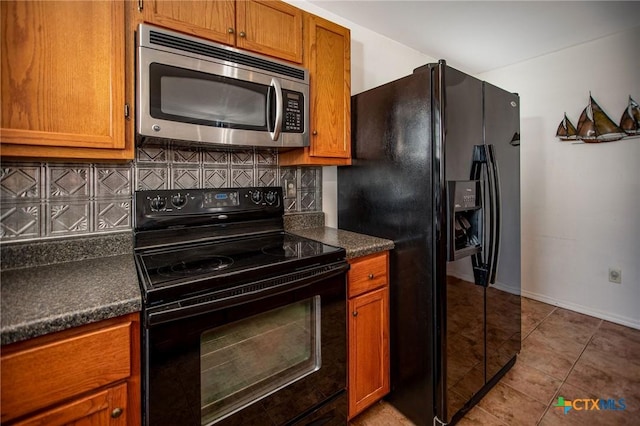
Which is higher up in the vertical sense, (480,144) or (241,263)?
(480,144)

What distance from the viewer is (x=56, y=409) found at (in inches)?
31.3

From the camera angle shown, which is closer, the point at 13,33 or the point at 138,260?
the point at 13,33

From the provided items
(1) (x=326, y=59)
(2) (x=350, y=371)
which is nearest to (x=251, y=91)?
(1) (x=326, y=59)

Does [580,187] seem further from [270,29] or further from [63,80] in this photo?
[63,80]

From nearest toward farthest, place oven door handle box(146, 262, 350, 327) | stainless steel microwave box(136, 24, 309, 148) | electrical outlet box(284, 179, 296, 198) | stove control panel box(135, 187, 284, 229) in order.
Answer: oven door handle box(146, 262, 350, 327)
stainless steel microwave box(136, 24, 309, 148)
stove control panel box(135, 187, 284, 229)
electrical outlet box(284, 179, 296, 198)

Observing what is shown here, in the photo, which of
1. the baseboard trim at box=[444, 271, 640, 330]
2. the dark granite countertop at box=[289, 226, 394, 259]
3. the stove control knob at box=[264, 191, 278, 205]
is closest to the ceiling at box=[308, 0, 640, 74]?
the stove control knob at box=[264, 191, 278, 205]

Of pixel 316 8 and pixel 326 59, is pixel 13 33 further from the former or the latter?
pixel 316 8

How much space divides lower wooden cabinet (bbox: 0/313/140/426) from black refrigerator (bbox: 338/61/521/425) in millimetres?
1235

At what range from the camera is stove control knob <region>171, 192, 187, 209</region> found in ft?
4.83

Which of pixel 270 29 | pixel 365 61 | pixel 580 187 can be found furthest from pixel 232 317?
pixel 580 187

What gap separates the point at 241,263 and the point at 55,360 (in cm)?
58

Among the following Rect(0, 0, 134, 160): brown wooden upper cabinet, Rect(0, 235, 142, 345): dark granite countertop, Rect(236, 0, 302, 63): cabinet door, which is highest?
Rect(236, 0, 302, 63): cabinet door

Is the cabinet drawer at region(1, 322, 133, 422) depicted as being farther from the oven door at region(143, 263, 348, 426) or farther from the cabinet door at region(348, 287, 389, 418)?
the cabinet door at region(348, 287, 389, 418)

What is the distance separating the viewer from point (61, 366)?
80 cm
